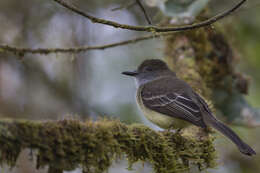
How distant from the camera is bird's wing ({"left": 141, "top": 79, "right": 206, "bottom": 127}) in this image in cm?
446

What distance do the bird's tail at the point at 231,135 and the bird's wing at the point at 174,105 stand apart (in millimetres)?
153

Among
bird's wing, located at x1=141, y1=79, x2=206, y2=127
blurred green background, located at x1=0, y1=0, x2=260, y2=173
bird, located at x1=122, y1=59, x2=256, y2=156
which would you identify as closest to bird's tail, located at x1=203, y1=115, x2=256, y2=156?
bird, located at x1=122, y1=59, x2=256, y2=156

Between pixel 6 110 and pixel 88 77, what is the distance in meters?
1.57

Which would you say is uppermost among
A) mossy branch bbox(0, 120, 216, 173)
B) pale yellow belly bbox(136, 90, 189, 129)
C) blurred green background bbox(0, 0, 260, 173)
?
blurred green background bbox(0, 0, 260, 173)

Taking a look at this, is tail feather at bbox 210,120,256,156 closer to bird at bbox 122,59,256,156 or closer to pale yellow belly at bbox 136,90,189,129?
bird at bbox 122,59,256,156

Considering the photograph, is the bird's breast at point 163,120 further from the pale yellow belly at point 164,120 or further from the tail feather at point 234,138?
the tail feather at point 234,138

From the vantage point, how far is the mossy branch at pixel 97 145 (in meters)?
2.60

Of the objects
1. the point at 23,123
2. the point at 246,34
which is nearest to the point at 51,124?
the point at 23,123

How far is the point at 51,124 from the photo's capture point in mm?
2789

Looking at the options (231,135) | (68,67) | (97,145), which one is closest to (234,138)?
(231,135)

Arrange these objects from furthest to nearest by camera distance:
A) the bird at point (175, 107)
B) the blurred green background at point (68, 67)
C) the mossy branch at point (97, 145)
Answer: the blurred green background at point (68, 67) < the bird at point (175, 107) < the mossy branch at point (97, 145)

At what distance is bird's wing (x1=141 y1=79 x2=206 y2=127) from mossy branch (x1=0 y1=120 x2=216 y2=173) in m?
0.40

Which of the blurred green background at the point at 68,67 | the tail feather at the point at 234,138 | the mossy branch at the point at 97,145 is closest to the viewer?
the mossy branch at the point at 97,145

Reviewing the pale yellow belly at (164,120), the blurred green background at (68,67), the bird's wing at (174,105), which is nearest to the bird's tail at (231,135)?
the bird's wing at (174,105)
